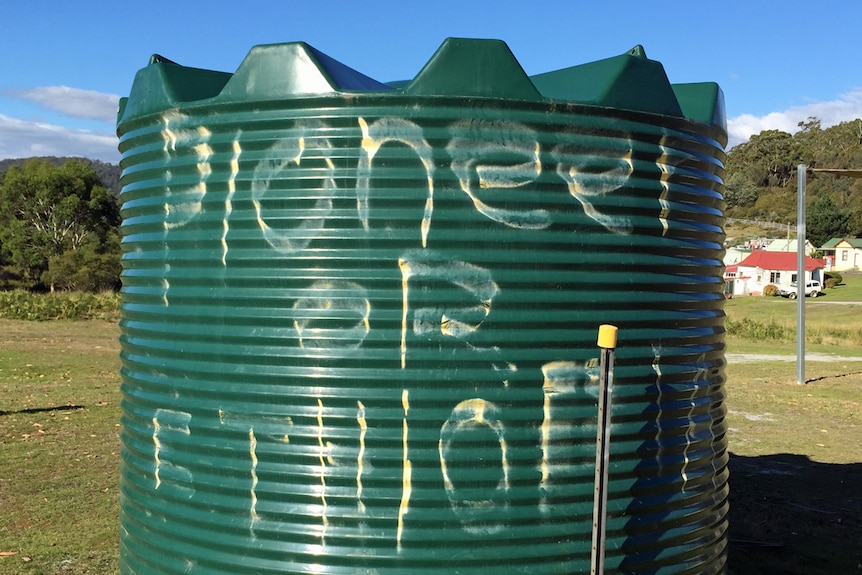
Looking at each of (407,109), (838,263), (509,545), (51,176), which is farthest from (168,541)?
(838,263)

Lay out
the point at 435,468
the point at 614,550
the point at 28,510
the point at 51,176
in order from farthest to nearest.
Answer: the point at 51,176 < the point at 28,510 < the point at 614,550 < the point at 435,468

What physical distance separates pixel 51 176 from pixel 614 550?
169 feet

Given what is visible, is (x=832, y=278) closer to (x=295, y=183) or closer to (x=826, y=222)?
(x=826, y=222)

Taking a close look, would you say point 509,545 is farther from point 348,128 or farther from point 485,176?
point 348,128

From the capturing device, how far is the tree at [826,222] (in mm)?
91938

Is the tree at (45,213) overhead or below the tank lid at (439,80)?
overhead

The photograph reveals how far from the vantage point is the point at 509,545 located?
8.93 ft

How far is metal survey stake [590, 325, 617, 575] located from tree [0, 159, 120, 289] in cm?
4867

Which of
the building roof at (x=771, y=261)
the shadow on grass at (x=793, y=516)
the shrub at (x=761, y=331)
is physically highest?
the building roof at (x=771, y=261)

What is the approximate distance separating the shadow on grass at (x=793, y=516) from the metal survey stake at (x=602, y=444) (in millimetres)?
3658

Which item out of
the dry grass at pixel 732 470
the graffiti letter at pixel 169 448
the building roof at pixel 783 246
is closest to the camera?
the graffiti letter at pixel 169 448

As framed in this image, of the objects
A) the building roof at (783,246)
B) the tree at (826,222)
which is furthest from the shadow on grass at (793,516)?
the tree at (826,222)

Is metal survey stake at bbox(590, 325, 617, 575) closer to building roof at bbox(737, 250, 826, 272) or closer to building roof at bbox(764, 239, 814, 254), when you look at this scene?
building roof at bbox(737, 250, 826, 272)

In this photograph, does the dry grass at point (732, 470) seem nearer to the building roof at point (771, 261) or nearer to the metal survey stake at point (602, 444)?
the metal survey stake at point (602, 444)
